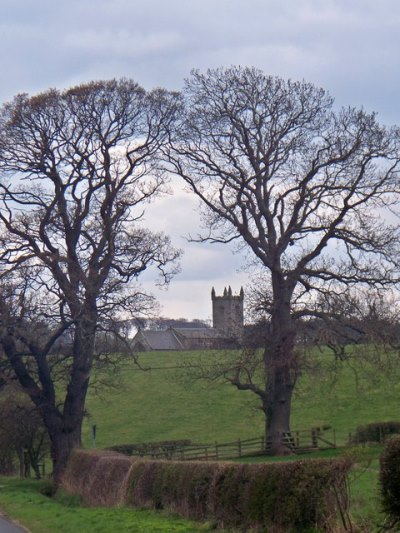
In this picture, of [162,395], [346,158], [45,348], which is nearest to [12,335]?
[45,348]

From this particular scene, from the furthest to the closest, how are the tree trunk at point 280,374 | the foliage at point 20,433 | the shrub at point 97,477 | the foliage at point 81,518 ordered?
the tree trunk at point 280,374, the foliage at point 20,433, the shrub at point 97,477, the foliage at point 81,518

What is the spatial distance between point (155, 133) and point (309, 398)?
2835cm

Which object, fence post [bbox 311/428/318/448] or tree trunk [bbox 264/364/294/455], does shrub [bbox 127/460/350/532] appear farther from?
fence post [bbox 311/428/318/448]

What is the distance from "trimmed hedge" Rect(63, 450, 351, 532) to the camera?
13.5 metres

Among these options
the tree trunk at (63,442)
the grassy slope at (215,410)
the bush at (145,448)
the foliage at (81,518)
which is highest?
the grassy slope at (215,410)

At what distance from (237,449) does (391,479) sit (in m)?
33.9

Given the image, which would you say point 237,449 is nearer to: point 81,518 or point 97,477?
point 97,477

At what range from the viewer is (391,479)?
35.0ft

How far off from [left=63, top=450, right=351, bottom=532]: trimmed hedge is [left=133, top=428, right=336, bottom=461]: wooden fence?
58.2 ft

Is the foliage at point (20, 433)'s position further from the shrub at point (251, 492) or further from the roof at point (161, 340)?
the roof at point (161, 340)

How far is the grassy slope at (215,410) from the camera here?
55.7m

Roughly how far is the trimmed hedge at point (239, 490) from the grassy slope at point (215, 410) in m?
27.8

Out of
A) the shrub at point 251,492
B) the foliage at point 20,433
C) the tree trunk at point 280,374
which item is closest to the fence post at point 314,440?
the tree trunk at point 280,374

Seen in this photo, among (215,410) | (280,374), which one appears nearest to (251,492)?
(280,374)
